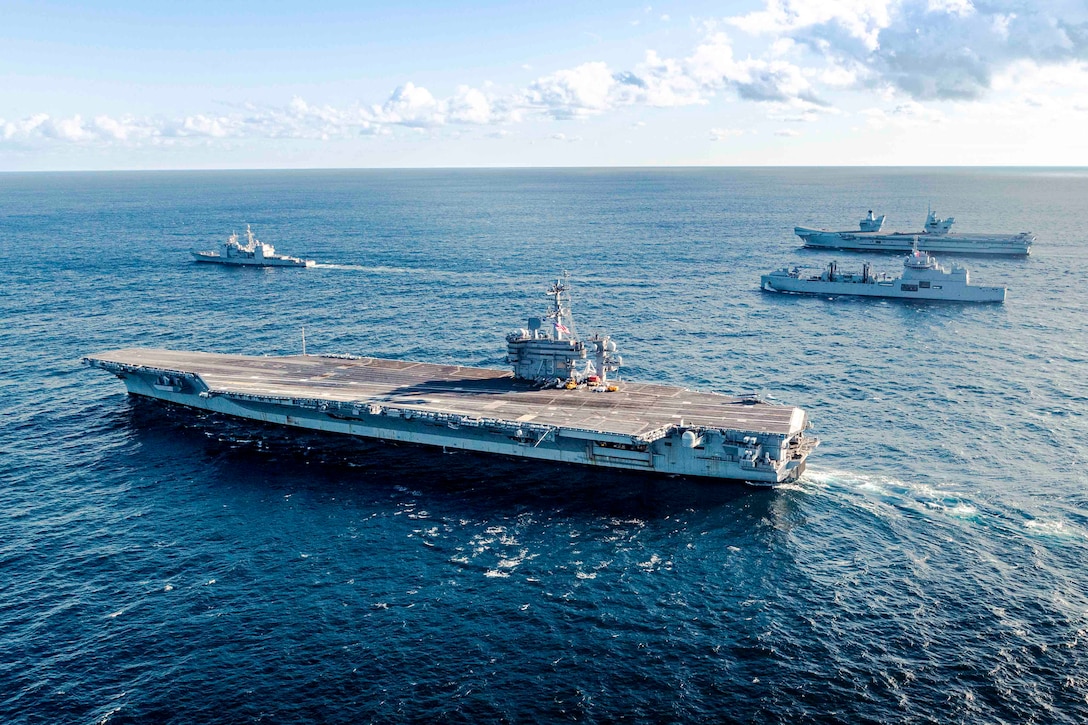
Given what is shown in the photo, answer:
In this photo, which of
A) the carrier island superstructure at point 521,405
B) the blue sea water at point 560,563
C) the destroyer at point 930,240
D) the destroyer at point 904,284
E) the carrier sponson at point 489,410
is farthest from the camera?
the destroyer at point 930,240

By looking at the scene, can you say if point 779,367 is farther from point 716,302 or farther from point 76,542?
point 76,542

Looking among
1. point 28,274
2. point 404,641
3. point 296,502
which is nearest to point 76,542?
point 296,502

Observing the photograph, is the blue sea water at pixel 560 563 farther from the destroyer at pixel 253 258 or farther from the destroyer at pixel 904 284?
the destroyer at pixel 253 258

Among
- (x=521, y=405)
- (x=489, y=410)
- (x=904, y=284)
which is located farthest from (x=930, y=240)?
(x=489, y=410)

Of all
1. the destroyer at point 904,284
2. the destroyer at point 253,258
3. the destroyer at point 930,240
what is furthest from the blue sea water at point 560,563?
the destroyer at point 930,240

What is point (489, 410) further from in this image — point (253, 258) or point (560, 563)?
point (253, 258)

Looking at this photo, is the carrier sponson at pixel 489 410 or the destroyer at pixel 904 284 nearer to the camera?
the carrier sponson at pixel 489 410
